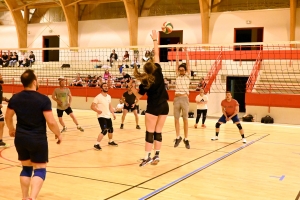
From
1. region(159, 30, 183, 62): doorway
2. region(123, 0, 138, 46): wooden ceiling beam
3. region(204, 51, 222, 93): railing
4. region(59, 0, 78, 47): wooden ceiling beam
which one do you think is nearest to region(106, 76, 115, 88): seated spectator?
region(159, 30, 183, 62): doorway

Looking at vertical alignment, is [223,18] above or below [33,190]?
above

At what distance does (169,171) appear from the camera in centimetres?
676

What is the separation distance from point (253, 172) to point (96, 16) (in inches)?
932

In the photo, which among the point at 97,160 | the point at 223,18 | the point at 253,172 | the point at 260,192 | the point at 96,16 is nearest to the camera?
the point at 260,192

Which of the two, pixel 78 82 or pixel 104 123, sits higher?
pixel 78 82

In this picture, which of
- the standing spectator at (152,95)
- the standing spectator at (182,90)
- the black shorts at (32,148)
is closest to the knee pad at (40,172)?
the black shorts at (32,148)

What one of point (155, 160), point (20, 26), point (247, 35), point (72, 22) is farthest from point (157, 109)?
point (20, 26)

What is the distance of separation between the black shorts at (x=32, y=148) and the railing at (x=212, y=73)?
14279 mm

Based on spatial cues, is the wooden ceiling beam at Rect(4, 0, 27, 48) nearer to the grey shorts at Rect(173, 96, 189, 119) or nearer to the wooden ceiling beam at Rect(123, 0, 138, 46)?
the wooden ceiling beam at Rect(123, 0, 138, 46)

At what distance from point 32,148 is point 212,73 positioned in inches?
623

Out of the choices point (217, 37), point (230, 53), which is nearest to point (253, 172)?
point (230, 53)

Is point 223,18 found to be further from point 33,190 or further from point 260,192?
point 33,190

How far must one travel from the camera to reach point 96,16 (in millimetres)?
28500

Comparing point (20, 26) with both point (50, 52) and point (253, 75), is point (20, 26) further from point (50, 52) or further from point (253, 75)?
point (253, 75)
